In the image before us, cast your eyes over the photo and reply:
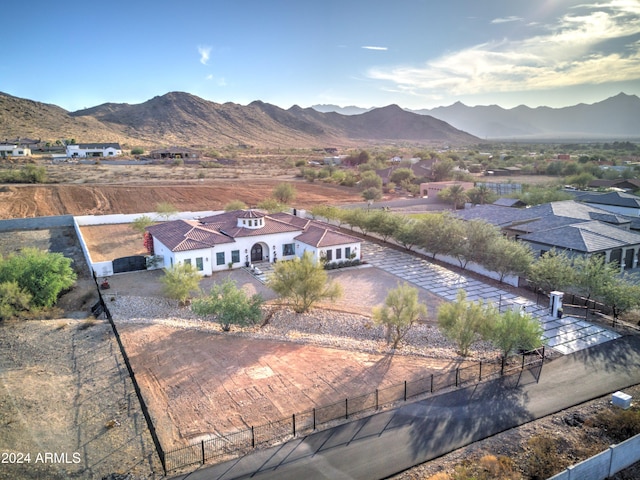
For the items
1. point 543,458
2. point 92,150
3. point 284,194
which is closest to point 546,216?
point 543,458

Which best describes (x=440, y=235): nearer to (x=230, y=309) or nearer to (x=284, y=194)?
(x=230, y=309)

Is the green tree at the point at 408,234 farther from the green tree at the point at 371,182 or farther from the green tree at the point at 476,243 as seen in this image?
the green tree at the point at 371,182

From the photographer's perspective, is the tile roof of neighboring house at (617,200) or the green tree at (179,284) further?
the tile roof of neighboring house at (617,200)

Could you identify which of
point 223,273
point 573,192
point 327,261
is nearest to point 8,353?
point 223,273

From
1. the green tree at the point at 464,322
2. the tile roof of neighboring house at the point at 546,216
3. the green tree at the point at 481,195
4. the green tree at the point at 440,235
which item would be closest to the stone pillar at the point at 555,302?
the green tree at the point at 464,322

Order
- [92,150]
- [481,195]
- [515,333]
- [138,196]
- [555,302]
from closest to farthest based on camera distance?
[515,333] < [555,302] < [481,195] < [138,196] < [92,150]

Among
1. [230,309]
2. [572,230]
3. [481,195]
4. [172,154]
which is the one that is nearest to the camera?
[230,309]

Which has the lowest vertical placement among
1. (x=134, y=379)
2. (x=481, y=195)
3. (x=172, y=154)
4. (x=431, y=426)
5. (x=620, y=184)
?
(x=431, y=426)

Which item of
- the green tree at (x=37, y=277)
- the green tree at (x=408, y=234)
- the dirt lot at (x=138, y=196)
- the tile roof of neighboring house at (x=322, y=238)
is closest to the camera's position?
the green tree at (x=37, y=277)
